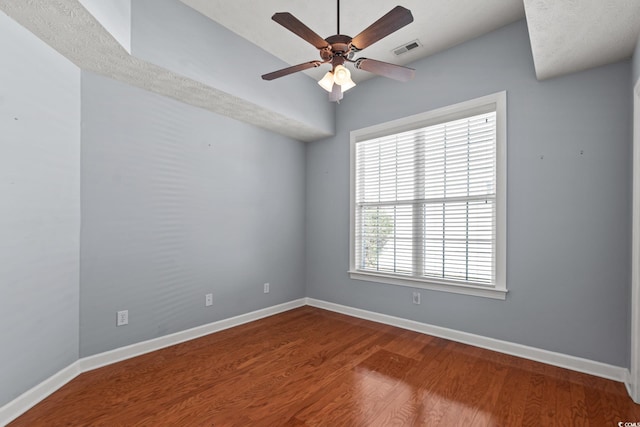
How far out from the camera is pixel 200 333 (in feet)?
10.9

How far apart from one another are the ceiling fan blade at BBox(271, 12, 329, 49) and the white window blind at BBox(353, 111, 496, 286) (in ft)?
6.33

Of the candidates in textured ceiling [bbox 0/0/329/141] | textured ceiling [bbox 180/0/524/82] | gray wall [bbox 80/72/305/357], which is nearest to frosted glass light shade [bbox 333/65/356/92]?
textured ceiling [bbox 180/0/524/82]

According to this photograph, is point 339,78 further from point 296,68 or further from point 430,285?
point 430,285

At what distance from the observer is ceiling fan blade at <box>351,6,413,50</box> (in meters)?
1.71

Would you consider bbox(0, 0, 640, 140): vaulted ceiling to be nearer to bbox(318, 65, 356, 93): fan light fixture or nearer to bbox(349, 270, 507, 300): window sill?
A: bbox(318, 65, 356, 93): fan light fixture

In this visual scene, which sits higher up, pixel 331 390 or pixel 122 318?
pixel 122 318

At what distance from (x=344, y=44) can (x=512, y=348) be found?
3012mm

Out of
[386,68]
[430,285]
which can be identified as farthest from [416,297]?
[386,68]

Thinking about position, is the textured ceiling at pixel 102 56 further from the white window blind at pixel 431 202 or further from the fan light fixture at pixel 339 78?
the white window blind at pixel 431 202

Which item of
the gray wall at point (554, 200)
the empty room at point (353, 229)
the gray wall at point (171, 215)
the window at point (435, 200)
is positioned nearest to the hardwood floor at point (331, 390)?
the empty room at point (353, 229)

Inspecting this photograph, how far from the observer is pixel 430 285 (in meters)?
3.38

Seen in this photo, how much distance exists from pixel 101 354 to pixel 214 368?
98 centimetres

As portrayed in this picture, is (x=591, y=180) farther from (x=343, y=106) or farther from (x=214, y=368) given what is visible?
(x=214, y=368)

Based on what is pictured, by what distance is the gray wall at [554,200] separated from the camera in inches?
94.9
